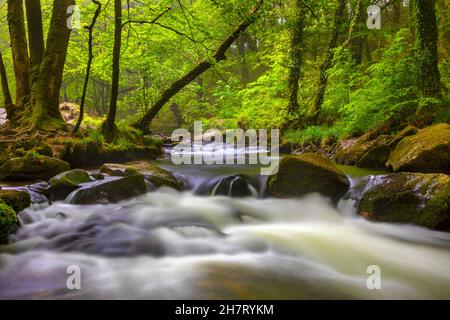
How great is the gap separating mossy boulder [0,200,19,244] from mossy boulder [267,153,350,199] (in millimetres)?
4334

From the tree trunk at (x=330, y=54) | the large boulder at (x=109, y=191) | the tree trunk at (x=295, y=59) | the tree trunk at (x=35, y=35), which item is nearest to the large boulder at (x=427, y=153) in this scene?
the large boulder at (x=109, y=191)

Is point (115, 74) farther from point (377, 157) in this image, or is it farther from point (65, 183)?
point (377, 157)

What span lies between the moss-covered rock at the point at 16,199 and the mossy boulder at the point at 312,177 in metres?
4.27

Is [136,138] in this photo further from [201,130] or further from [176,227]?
[201,130]

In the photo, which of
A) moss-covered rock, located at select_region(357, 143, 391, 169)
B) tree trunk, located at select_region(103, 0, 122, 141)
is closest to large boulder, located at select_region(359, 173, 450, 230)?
moss-covered rock, located at select_region(357, 143, 391, 169)

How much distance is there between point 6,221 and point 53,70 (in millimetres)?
6238

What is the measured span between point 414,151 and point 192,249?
183 inches

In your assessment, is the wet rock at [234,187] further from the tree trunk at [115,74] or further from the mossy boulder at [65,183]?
the tree trunk at [115,74]

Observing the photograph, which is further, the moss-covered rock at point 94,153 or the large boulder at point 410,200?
the moss-covered rock at point 94,153

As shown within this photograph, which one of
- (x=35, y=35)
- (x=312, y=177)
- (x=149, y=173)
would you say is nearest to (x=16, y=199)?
(x=149, y=173)

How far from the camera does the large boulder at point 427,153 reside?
588cm

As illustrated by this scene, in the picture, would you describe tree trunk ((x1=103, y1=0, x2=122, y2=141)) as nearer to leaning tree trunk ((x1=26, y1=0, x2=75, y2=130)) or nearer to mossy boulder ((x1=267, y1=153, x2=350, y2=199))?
leaning tree trunk ((x1=26, y1=0, x2=75, y2=130))

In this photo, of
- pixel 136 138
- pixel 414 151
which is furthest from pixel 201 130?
pixel 414 151

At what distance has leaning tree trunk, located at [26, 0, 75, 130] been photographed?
8.95 metres
